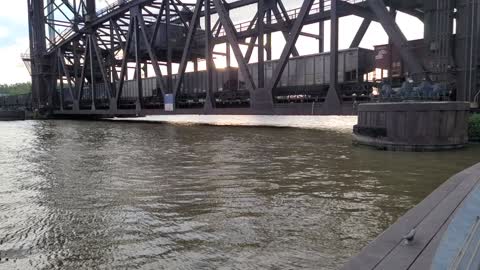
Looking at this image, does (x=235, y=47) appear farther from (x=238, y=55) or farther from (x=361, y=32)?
(x=361, y=32)

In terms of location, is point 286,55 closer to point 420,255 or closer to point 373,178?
point 373,178

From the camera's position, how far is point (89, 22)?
57156 millimetres

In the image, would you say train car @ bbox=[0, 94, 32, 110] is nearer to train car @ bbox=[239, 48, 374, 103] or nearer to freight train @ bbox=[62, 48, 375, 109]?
freight train @ bbox=[62, 48, 375, 109]

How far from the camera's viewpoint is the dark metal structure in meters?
21.1

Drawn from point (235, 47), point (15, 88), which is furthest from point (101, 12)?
point (15, 88)

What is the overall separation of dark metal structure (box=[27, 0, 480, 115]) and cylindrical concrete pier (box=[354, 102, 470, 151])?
410 centimetres

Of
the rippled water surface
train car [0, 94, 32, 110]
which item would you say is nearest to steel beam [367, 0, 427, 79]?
the rippled water surface

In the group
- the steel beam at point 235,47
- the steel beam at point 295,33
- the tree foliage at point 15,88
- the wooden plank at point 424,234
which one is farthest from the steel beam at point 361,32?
the tree foliage at point 15,88

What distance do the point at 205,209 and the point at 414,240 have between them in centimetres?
436

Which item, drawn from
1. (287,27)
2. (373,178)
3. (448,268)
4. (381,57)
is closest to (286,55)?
(381,57)

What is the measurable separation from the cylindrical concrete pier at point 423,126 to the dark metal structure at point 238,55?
4098 millimetres

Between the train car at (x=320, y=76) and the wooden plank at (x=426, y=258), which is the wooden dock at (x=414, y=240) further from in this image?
the train car at (x=320, y=76)

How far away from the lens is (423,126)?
16.0 m

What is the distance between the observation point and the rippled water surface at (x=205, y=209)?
212 inches
